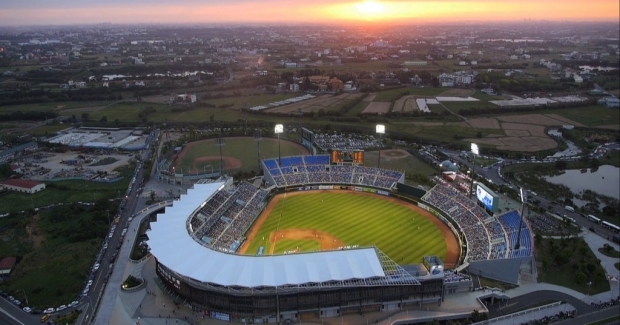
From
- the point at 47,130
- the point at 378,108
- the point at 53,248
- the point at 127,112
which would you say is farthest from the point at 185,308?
the point at 378,108

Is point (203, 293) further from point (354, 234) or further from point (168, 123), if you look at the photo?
point (168, 123)

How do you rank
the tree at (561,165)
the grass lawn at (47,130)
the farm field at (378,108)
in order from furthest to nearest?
the farm field at (378,108) < the grass lawn at (47,130) < the tree at (561,165)

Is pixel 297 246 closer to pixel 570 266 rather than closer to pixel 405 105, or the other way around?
pixel 570 266

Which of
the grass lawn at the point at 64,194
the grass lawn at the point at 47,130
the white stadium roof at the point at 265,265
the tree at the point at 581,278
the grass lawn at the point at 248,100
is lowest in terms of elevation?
the grass lawn at the point at 64,194

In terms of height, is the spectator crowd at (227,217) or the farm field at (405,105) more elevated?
the farm field at (405,105)

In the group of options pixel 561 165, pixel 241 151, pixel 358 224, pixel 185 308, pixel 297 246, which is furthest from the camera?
pixel 241 151

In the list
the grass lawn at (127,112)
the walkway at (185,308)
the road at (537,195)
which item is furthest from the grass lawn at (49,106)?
the road at (537,195)

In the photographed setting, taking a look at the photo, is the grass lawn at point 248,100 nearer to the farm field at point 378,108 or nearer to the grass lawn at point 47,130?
the farm field at point 378,108
